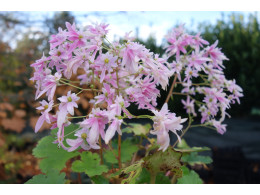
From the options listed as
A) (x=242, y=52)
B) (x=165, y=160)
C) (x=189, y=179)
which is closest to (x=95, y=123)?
(x=165, y=160)

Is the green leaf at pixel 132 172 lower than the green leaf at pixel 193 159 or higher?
higher

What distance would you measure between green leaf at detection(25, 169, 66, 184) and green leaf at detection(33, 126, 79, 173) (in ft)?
0.08

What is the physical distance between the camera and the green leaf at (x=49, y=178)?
973 mm

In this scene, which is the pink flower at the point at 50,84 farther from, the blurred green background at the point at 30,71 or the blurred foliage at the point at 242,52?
the blurred foliage at the point at 242,52

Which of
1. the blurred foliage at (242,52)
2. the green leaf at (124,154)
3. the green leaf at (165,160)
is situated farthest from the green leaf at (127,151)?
the blurred foliage at (242,52)

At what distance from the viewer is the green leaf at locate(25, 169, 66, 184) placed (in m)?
0.97

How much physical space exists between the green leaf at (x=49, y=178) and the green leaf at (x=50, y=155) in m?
0.03

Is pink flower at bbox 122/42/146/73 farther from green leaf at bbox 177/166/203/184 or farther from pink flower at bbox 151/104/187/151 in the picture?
green leaf at bbox 177/166/203/184

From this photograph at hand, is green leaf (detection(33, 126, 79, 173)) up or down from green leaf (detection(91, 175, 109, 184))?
up

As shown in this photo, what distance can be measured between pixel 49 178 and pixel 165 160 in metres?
0.48

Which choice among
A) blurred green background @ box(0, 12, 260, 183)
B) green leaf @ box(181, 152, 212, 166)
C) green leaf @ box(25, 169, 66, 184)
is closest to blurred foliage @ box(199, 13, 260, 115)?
blurred green background @ box(0, 12, 260, 183)

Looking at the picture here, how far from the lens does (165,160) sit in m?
0.87

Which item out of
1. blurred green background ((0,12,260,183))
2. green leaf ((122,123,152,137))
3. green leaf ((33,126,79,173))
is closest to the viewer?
green leaf ((33,126,79,173))

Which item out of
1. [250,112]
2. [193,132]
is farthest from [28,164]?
[250,112]
